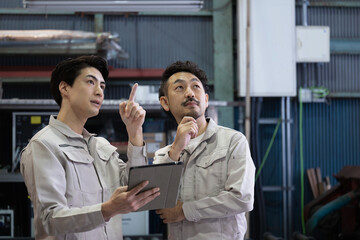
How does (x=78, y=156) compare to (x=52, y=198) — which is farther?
(x=78, y=156)

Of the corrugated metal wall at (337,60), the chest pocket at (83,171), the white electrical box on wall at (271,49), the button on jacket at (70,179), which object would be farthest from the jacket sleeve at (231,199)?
the corrugated metal wall at (337,60)

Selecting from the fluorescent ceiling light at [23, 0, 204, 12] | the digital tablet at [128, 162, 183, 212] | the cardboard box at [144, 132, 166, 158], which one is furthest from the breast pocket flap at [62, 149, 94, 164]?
the cardboard box at [144, 132, 166, 158]

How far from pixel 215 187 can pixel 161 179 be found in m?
0.49

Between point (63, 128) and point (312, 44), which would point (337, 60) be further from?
point (63, 128)

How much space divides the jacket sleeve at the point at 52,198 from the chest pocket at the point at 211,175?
0.59 m

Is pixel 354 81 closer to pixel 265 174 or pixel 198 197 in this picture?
pixel 265 174

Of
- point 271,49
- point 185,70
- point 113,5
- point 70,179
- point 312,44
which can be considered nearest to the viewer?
point 70,179

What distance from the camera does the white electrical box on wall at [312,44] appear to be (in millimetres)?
6160

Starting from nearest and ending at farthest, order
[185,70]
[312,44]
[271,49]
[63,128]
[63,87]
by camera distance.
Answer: [63,128]
[63,87]
[185,70]
[271,49]
[312,44]

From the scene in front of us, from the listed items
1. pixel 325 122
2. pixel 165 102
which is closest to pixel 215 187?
pixel 165 102

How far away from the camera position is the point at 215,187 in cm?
217

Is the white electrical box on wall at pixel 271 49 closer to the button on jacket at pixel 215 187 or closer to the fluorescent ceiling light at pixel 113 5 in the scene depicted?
the fluorescent ceiling light at pixel 113 5

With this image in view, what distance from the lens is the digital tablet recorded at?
1.66 m

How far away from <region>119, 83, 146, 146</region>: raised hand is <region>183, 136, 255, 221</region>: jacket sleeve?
398 mm
